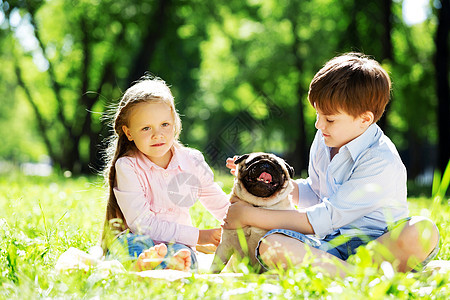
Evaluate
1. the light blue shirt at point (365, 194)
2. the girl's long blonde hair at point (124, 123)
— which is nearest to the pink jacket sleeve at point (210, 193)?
the girl's long blonde hair at point (124, 123)

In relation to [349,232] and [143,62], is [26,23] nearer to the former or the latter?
[143,62]

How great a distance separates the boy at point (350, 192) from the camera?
3.06 metres

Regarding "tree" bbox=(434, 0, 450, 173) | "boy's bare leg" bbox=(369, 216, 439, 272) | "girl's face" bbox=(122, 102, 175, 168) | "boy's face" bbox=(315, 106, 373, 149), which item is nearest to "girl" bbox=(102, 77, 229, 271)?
"girl's face" bbox=(122, 102, 175, 168)

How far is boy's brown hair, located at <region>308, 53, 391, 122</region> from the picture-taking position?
3326 millimetres

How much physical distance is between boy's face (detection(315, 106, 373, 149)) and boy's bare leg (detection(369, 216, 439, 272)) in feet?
2.29

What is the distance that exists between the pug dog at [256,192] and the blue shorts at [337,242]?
0.19m

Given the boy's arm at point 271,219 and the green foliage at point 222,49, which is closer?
the boy's arm at point 271,219

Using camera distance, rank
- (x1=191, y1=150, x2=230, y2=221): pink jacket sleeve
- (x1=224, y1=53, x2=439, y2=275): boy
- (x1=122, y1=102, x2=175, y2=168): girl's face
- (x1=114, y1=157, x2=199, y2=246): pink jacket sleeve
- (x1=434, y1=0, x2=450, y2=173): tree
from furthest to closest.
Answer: (x1=434, y1=0, x2=450, y2=173): tree < (x1=191, y1=150, x2=230, y2=221): pink jacket sleeve < (x1=122, y1=102, x2=175, y2=168): girl's face < (x1=114, y1=157, x2=199, y2=246): pink jacket sleeve < (x1=224, y1=53, x2=439, y2=275): boy

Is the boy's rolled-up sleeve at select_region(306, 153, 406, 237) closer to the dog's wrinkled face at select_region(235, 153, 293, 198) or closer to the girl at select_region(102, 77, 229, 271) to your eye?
the dog's wrinkled face at select_region(235, 153, 293, 198)

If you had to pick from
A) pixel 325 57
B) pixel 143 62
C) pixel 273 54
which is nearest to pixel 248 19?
pixel 273 54

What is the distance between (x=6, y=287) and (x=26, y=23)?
1789cm

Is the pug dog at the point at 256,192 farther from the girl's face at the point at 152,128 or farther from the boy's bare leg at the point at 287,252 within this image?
the girl's face at the point at 152,128

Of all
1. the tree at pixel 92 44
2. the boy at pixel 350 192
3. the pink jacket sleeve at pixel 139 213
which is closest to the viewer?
the boy at pixel 350 192

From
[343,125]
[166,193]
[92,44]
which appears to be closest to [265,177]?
[343,125]
